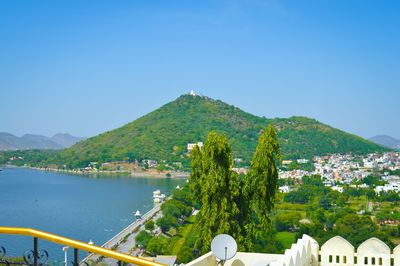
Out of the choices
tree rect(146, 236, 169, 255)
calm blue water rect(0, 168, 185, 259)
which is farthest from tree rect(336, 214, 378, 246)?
calm blue water rect(0, 168, 185, 259)

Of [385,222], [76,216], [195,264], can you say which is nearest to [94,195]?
[76,216]

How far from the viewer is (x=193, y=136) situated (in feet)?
270

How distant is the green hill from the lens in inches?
3083

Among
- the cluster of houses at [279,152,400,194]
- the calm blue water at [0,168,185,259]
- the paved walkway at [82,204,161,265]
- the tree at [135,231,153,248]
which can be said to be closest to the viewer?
the paved walkway at [82,204,161,265]

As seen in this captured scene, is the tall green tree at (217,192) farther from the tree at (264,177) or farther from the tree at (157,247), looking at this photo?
the tree at (157,247)

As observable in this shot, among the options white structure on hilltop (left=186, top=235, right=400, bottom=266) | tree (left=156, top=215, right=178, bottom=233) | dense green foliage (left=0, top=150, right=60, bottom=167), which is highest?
dense green foliage (left=0, top=150, right=60, bottom=167)

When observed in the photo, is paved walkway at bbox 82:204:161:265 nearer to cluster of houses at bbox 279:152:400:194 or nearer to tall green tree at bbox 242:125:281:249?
tall green tree at bbox 242:125:281:249

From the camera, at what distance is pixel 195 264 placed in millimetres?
3799

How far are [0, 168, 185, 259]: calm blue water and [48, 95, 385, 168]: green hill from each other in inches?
559

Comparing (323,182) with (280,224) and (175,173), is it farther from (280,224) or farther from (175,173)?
(280,224)

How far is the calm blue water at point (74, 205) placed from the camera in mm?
27562

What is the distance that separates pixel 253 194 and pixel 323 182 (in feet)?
160

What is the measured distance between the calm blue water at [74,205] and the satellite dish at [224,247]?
1354 centimetres

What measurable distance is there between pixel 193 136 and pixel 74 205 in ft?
144
